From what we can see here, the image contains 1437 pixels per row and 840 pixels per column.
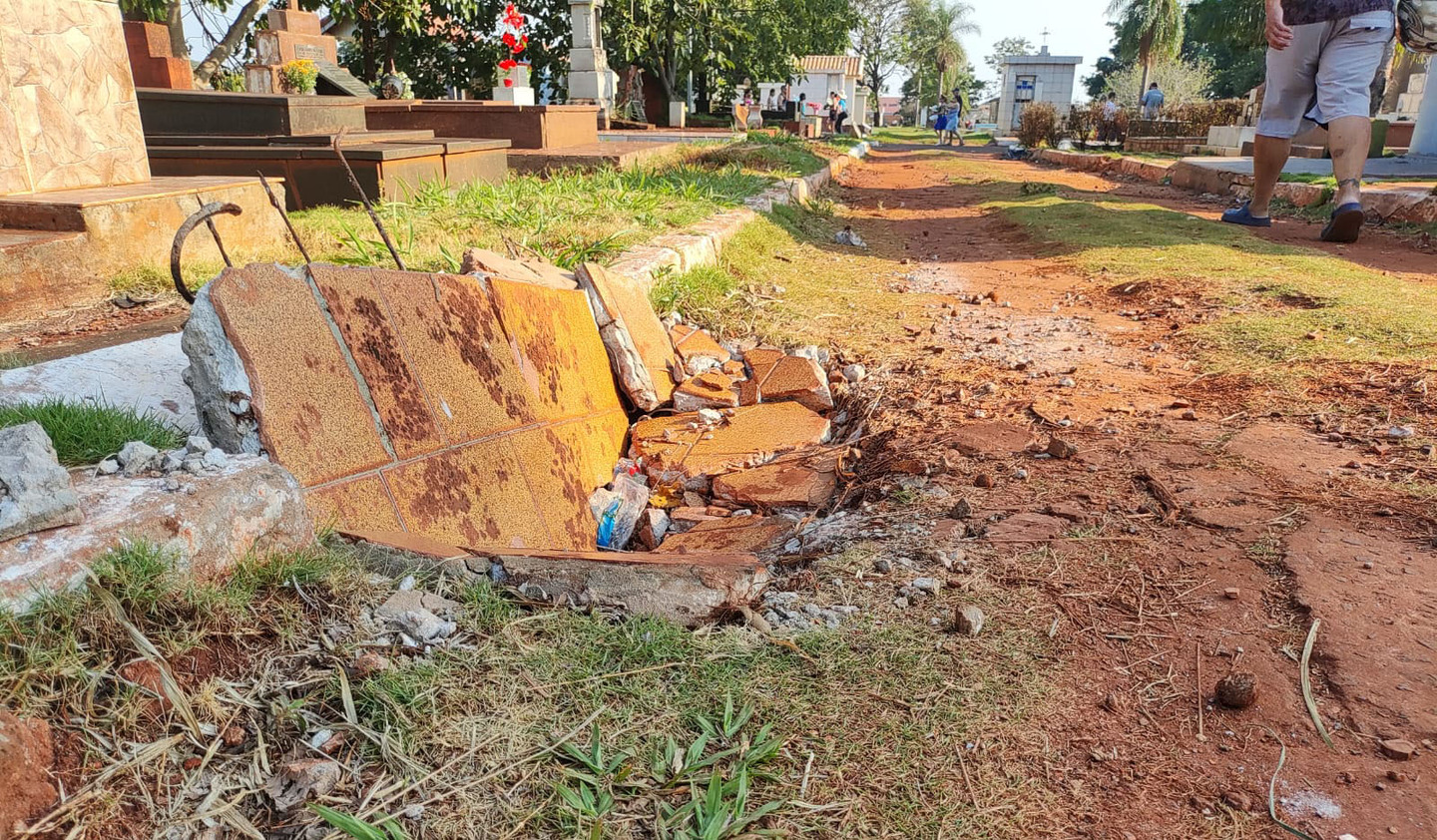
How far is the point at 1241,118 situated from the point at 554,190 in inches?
724

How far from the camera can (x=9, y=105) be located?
3859 mm

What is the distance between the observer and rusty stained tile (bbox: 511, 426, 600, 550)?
247cm

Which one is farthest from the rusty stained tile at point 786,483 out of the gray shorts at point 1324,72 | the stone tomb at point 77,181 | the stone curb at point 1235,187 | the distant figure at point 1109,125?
the distant figure at point 1109,125

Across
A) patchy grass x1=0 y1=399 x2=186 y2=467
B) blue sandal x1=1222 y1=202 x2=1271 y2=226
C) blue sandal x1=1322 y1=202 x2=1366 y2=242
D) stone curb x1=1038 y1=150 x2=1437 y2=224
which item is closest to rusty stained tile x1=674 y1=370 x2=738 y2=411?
patchy grass x1=0 y1=399 x2=186 y2=467

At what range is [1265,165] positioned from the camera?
571 cm

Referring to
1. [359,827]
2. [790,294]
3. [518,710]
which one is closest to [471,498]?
[518,710]

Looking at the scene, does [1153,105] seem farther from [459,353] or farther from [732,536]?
[459,353]

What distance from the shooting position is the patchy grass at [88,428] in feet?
6.04

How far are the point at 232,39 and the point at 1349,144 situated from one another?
14.5 m

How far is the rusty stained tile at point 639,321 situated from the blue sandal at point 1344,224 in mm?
4808

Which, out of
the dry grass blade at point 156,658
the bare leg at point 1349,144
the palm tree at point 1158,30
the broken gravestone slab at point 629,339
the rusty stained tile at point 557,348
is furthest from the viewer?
the palm tree at point 1158,30

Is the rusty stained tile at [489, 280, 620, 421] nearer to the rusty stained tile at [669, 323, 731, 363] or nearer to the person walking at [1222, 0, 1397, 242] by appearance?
the rusty stained tile at [669, 323, 731, 363]

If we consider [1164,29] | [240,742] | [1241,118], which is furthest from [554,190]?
[1164,29]

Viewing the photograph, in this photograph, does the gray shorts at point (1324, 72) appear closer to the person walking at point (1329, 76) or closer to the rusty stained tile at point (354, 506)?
the person walking at point (1329, 76)
